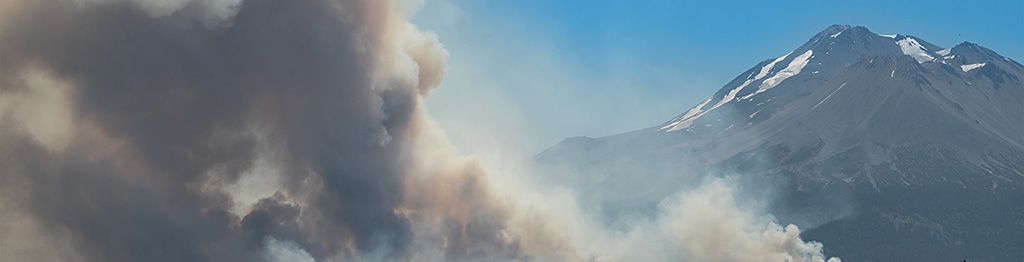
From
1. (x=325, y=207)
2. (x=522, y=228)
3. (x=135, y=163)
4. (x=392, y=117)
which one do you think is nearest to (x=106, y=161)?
(x=135, y=163)

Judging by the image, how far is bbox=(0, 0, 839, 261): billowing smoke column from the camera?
7275 centimetres

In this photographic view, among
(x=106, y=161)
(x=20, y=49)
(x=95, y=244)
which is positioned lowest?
(x=95, y=244)

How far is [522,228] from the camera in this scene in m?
99.4

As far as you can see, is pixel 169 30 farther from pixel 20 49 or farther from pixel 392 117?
pixel 392 117

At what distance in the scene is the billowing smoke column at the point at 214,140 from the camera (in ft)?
239

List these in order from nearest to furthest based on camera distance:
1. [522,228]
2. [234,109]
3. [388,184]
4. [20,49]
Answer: [20,49], [234,109], [388,184], [522,228]

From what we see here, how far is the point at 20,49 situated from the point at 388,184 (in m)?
29.1

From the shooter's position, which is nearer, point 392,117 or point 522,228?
point 392,117

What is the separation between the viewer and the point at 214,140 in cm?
7806

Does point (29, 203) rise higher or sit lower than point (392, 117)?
lower

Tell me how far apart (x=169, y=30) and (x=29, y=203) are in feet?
50.5

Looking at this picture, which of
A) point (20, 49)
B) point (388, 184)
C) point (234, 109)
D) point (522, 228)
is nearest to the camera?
point (20, 49)

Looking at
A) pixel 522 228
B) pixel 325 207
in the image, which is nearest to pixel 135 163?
pixel 325 207

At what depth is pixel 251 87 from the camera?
79.8 metres
